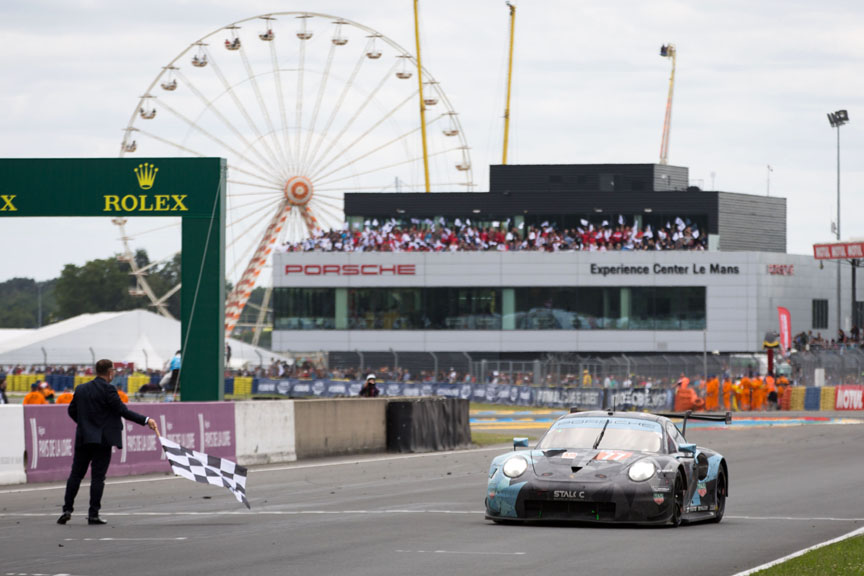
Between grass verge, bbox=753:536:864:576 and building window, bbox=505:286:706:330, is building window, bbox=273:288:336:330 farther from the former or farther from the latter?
grass verge, bbox=753:536:864:576

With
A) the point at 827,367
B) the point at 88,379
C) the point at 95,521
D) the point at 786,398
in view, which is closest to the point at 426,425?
the point at 95,521

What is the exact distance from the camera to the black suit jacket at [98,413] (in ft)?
43.1

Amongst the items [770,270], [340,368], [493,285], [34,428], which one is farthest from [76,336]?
[34,428]

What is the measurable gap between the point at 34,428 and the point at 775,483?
33.5 ft

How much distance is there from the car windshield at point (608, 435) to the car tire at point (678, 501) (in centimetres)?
39

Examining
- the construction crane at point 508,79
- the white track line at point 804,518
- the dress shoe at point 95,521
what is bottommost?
the white track line at point 804,518

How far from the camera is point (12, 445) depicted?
18016 millimetres

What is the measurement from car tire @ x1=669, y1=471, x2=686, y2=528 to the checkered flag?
14.1ft

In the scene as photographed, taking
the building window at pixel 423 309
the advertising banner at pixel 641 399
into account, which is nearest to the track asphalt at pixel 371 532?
the advertising banner at pixel 641 399

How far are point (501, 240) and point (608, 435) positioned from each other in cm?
6186

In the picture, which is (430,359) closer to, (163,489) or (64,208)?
(64,208)

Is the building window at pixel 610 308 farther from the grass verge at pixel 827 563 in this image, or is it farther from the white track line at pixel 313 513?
the grass verge at pixel 827 563

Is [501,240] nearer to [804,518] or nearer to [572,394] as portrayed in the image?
[572,394]

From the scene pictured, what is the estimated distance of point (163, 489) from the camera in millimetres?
17609
